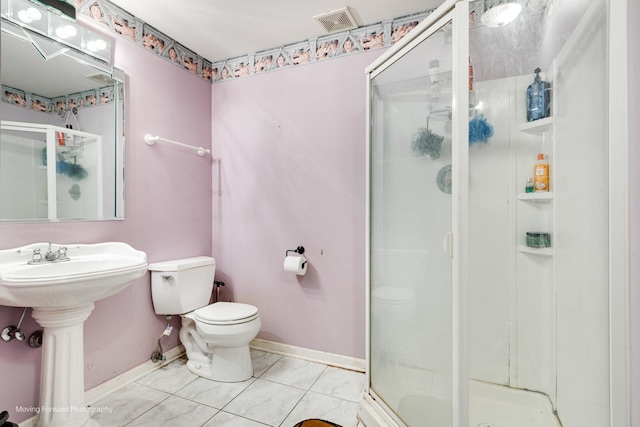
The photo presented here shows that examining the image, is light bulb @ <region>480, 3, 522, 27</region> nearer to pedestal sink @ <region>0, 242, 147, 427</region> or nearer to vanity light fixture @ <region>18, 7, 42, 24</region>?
pedestal sink @ <region>0, 242, 147, 427</region>

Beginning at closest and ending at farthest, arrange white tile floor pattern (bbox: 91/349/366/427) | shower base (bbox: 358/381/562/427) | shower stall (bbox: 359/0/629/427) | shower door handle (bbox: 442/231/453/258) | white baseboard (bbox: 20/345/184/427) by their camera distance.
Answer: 1. shower stall (bbox: 359/0/629/427)
2. shower door handle (bbox: 442/231/453/258)
3. shower base (bbox: 358/381/562/427)
4. white tile floor pattern (bbox: 91/349/366/427)
5. white baseboard (bbox: 20/345/184/427)

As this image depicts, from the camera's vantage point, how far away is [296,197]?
2.26m

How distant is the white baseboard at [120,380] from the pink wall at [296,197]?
0.64 meters

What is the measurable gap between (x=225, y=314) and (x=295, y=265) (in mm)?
567

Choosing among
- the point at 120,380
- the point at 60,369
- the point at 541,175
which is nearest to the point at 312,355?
the point at 120,380

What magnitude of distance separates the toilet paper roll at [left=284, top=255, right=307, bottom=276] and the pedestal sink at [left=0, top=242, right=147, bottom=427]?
93cm

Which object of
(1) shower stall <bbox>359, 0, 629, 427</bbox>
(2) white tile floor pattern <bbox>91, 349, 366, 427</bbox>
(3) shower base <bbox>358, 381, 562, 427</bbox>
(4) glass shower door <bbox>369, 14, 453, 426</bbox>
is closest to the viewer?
(1) shower stall <bbox>359, 0, 629, 427</bbox>

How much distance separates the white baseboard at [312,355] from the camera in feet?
6.84

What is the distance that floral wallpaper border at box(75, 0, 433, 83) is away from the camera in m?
1.82

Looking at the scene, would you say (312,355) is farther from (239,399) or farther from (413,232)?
(413,232)

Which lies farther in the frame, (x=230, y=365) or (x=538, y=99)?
(x=230, y=365)

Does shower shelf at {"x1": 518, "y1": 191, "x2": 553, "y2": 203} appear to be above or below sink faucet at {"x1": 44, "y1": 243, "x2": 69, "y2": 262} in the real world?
above

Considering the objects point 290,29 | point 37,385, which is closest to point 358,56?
point 290,29

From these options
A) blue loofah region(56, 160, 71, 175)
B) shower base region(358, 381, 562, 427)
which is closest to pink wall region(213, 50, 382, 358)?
shower base region(358, 381, 562, 427)
